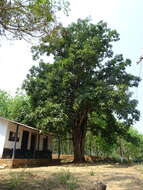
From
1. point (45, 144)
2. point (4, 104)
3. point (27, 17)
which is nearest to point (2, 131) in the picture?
point (45, 144)

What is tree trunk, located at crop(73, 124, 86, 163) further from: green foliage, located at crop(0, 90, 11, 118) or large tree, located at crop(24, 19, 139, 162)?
green foliage, located at crop(0, 90, 11, 118)

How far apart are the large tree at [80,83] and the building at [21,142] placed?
230cm

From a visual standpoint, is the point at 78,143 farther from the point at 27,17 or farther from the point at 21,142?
the point at 27,17

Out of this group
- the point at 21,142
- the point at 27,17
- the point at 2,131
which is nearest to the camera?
the point at 27,17

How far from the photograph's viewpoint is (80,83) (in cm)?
1812

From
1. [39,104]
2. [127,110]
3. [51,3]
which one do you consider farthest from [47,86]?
[51,3]

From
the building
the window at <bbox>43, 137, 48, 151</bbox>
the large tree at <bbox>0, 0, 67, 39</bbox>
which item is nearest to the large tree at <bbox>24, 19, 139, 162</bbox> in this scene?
the building

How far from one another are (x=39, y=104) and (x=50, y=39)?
33.7 feet

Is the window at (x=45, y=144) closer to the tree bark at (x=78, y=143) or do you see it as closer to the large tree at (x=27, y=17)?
the tree bark at (x=78, y=143)

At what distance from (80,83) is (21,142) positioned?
22.7 feet

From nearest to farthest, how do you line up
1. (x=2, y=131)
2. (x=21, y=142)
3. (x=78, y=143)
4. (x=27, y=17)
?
(x=27, y=17) < (x=2, y=131) < (x=21, y=142) < (x=78, y=143)

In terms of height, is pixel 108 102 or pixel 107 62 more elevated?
pixel 107 62

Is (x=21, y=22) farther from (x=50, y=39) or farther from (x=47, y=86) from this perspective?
(x=47, y=86)

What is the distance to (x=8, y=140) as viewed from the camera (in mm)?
17156
